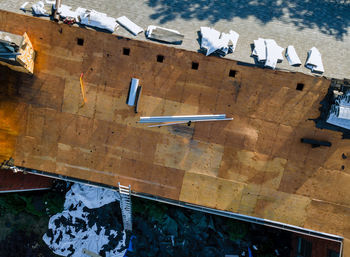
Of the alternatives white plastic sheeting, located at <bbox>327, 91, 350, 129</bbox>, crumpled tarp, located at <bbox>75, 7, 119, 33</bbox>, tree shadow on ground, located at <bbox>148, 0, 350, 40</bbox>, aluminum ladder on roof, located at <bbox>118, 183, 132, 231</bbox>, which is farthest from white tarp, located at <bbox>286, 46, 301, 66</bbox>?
aluminum ladder on roof, located at <bbox>118, 183, 132, 231</bbox>

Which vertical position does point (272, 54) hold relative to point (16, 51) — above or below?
above

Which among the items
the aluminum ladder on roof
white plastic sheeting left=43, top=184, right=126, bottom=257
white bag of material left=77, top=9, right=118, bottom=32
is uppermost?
white bag of material left=77, top=9, right=118, bottom=32

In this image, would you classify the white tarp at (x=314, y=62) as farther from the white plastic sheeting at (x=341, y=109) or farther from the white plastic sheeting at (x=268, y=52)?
the white plastic sheeting at (x=341, y=109)

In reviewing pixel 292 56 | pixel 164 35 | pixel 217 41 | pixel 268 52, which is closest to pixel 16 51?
pixel 164 35

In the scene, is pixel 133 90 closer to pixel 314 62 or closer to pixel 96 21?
pixel 96 21

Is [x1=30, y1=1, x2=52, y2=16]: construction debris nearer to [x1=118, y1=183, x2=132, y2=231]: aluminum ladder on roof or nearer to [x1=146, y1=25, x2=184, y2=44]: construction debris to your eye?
[x1=146, y1=25, x2=184, y2=44]: construction debris
